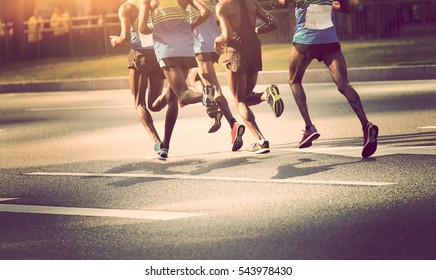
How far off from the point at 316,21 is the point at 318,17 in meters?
0.04

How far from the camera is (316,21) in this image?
11500 mm

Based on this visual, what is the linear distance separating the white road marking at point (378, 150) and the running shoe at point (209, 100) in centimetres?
111

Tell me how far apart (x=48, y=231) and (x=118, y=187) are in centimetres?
201

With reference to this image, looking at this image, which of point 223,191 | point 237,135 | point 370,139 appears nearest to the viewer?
point 223,191

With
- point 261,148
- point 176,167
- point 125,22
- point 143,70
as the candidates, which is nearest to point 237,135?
point 261,148

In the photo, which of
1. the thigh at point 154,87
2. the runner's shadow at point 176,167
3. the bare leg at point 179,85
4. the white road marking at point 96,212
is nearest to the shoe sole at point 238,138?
the runner's shadow at point 176,167

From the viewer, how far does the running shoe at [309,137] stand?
11.9m

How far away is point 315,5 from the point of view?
11.5 metres

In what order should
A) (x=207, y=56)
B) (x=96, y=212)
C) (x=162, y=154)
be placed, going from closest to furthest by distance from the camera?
(x=96, y=212), (x=162, y=154), (x=207, y=56)

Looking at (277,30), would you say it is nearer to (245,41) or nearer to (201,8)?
(245,41)

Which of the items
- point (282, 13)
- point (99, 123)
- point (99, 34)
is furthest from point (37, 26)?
point (99, 123)

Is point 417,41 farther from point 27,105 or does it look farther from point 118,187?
point 118,187

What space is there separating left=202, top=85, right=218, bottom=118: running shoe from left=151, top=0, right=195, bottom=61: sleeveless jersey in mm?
516

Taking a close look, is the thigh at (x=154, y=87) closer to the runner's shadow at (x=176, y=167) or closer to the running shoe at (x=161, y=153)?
the running shoe at (x=161, y=153)
